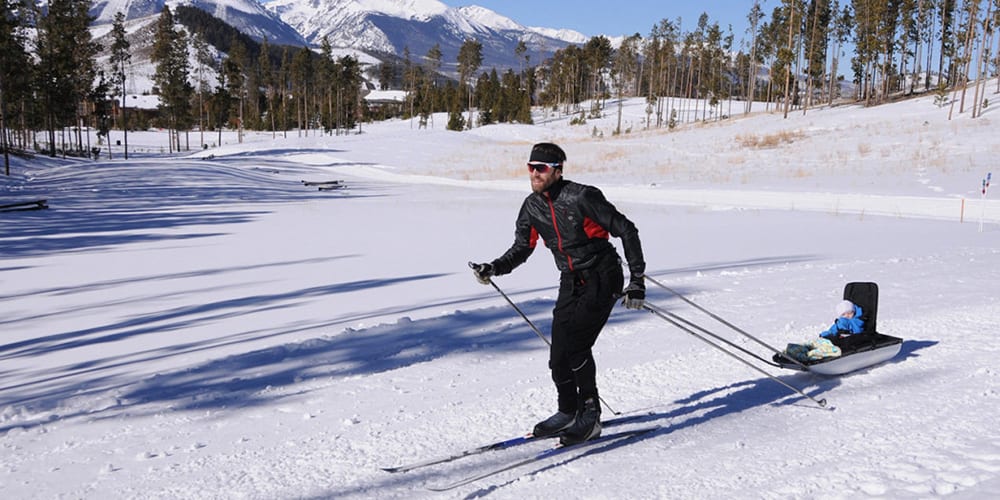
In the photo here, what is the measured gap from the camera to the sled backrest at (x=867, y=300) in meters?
6.39

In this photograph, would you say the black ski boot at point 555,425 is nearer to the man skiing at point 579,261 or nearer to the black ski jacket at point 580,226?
the man skiing at point 579,261

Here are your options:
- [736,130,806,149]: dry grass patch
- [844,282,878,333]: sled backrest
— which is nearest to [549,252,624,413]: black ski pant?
[844,282,878,333]: sled backrest

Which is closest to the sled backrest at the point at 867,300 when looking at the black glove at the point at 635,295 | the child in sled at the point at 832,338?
the child in sled at the point at 832,338

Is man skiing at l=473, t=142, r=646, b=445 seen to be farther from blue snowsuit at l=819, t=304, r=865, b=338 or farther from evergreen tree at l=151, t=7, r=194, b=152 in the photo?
evergreen tree at l=151, t=7, r=194, b=152

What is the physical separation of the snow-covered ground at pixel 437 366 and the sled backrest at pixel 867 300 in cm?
40

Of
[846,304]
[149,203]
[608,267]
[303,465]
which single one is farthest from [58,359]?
[149,203]

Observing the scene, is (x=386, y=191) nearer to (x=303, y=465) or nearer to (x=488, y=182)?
(x=488, y=182)

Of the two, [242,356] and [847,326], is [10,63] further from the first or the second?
[847,326]

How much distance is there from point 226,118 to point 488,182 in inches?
4612

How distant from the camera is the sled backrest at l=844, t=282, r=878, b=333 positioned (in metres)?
6.39

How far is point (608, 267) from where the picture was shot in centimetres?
418

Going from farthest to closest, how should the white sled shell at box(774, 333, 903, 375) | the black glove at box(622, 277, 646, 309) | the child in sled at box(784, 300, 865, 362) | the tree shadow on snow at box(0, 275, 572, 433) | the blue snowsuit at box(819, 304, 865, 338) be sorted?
the blue snowsuit at box(819, 304, 865, 338), the child in sled at box(784, 300, 865, 362), the white sled shell at box(774, 333, 903, 375), the tree shadow on snow at box(0, 275, 572, 433), the black glove at box(622, 277, 646, 309)

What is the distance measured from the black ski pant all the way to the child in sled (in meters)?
2.49

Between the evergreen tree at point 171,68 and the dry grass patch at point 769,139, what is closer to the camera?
the dry grass patch at point 769,139
